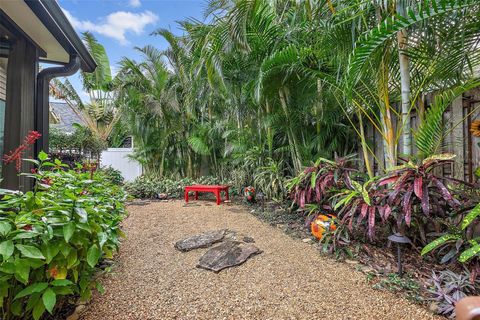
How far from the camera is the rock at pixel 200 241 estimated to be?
2815 mm

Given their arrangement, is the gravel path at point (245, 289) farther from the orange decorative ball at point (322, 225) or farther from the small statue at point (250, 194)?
the small statue at point (250, 194)

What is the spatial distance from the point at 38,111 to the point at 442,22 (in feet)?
14.0

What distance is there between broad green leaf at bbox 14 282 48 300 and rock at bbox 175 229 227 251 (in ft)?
5.38

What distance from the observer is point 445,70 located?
100 inches

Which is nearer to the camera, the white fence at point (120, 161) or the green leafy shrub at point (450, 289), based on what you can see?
the green leafy shrub at point (450, 289)

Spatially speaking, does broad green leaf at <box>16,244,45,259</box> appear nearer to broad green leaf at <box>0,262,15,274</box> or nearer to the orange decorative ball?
broad green leaf at <box>0,262,15,274</box>

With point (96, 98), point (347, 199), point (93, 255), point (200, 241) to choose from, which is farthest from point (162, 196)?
point (96, 98)

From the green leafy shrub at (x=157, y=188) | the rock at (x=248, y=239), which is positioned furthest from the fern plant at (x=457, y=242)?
the green leafy shrub at (x=157, y=188)

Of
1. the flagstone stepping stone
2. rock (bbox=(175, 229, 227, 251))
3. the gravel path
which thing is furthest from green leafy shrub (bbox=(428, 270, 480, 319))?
rock (bbox=(175, 229, 227, 251))

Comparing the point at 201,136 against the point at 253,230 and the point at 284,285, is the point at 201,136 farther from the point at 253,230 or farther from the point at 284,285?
the point at 284,285

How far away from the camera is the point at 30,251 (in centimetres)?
110

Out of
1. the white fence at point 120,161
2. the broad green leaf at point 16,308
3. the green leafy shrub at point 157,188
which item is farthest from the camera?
the white fence at point 120,161

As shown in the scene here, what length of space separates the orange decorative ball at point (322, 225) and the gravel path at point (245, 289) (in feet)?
0.63

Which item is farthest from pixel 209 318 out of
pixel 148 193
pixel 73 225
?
pixel 148 193
